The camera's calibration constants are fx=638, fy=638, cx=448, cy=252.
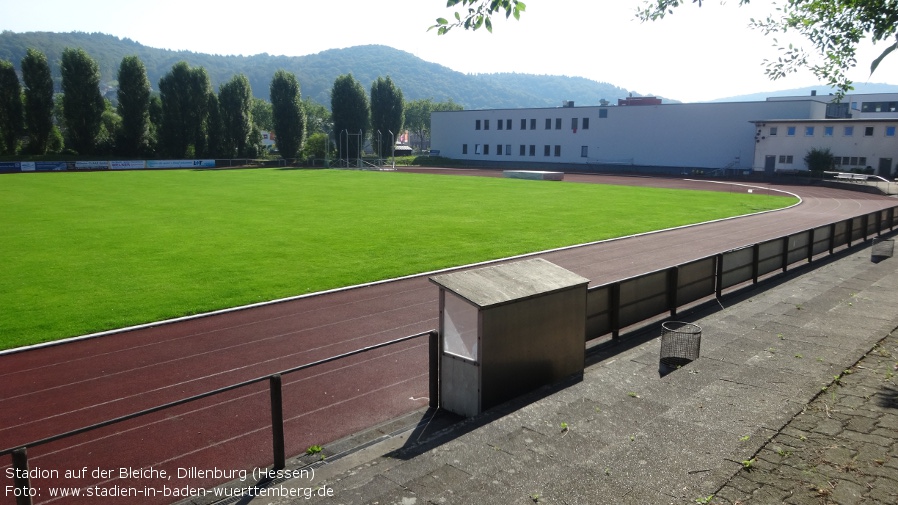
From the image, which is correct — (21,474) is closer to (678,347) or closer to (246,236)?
(678,347)

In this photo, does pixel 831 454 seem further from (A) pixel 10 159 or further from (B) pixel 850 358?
(A) pixel 10 159

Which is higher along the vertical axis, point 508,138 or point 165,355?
point 508,138

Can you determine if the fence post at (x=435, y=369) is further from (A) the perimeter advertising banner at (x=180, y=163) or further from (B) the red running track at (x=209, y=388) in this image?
(A) the perimeter advertising banner at (x=180, y=163)

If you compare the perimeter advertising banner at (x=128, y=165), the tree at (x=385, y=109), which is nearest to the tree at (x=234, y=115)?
the perimeter advertising banner at (x=128, y=165)

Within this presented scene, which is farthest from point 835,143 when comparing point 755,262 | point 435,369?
point 435,369

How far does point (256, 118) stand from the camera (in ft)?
618

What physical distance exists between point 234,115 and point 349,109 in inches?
710

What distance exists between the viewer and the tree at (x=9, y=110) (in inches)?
3063

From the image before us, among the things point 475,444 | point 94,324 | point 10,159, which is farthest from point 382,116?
point 475,444

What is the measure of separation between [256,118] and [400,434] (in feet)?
635

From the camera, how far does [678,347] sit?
32.1ft

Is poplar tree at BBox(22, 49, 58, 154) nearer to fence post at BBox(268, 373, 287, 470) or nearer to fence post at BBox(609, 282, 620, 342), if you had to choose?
fence post at BBox(609, 282, 620, 342)

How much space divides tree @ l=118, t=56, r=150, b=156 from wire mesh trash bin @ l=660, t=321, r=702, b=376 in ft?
298

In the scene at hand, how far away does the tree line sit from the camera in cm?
→ 7956
